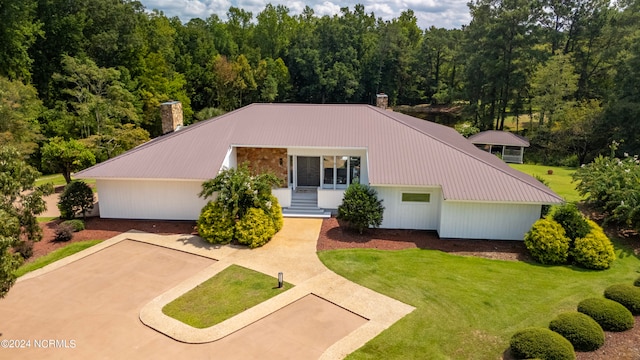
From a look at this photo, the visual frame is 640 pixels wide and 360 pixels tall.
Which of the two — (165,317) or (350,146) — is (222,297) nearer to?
(165,317)

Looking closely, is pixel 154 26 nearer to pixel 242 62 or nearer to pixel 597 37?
pixel 242 62

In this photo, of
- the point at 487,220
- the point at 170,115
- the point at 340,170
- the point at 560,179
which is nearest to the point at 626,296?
the point at 487,220

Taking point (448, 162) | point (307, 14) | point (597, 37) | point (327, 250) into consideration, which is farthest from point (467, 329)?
point (307, 14)

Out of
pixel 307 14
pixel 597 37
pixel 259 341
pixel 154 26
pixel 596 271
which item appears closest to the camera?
pixel 259 341

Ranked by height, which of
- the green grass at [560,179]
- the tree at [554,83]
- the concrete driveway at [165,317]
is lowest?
the concrete driveway at [165,317]

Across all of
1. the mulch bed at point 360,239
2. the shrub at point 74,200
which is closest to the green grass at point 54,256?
the mulch bed at point 360,239

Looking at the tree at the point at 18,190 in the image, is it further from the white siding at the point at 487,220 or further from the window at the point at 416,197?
the white siding at the point at 487,220

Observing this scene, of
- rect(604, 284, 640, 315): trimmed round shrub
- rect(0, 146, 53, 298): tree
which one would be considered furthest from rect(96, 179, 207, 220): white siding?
rect(604, 284, 640, 315): trimmed round shrub
